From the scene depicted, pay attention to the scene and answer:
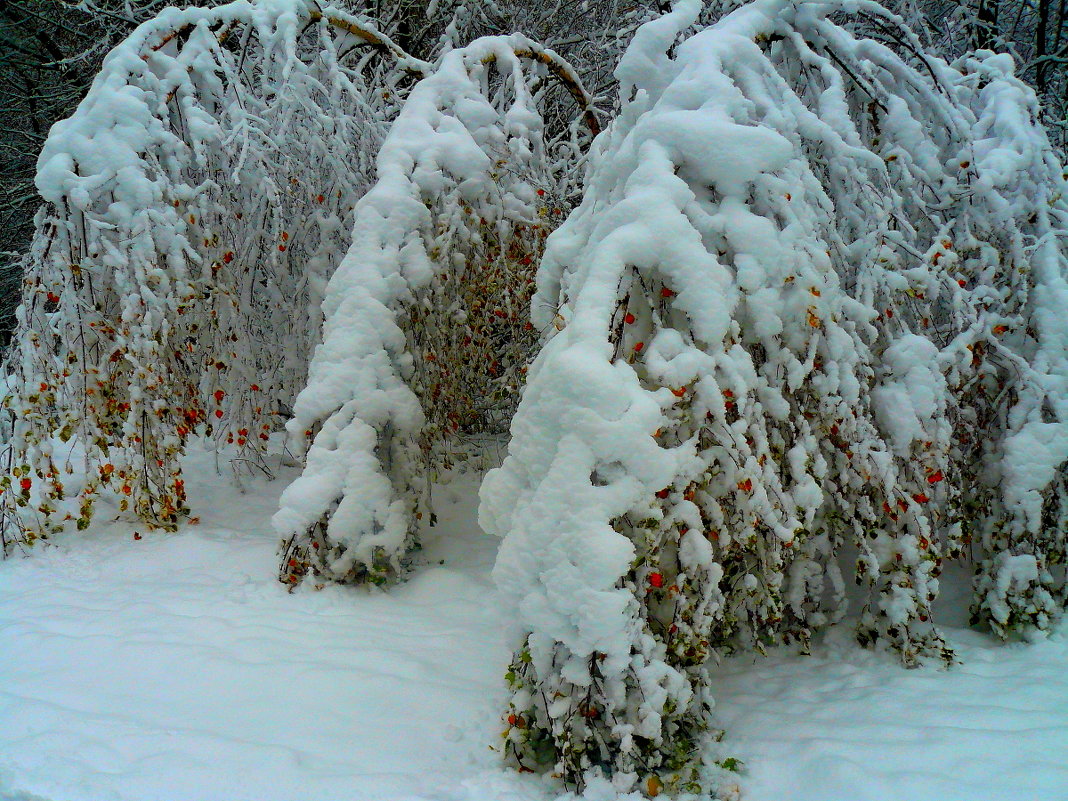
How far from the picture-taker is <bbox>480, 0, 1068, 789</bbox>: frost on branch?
2.19m

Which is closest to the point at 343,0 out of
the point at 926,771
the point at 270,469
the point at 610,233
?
the point at 270,469

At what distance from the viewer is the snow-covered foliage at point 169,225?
3615mm

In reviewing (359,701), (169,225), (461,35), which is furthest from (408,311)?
(461,35)

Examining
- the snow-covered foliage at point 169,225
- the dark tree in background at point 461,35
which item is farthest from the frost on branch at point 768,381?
the dark tree in background at point 461,35

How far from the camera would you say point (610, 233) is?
2.40m

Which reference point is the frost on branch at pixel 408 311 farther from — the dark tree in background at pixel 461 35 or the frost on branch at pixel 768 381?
the dark tree in background at pixel 461 35

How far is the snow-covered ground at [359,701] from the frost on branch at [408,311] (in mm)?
409

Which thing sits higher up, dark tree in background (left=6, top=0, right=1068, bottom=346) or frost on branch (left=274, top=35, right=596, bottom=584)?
dark tree in background (left=6, top=0, right=1068, bottom=346)

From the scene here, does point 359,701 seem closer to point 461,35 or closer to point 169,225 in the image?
point 169,225

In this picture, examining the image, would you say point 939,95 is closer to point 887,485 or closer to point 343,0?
point 887,485

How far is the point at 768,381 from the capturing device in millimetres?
2566

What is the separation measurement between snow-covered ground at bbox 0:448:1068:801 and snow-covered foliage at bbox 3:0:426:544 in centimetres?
86

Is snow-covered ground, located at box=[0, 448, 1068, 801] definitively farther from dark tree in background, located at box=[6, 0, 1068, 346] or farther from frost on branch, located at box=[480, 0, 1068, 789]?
dark tree in background, located at box=[6, 0, 1068, 346]

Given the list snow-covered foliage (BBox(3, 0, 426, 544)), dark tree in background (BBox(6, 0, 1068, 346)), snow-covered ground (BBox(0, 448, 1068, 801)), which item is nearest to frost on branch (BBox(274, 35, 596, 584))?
snow-covered ground (BBox(0, 448, 1068, 801))
